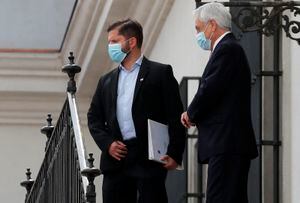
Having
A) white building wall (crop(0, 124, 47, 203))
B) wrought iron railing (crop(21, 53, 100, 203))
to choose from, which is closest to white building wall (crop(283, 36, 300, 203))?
wrought iron railing (crop(21, 53, 100, 203))

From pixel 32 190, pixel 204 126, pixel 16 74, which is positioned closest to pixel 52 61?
pixel 16 74

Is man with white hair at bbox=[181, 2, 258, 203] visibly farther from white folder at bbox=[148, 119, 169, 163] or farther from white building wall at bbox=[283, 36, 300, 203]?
white building wall at bbox=[283, 36, 300, 203]

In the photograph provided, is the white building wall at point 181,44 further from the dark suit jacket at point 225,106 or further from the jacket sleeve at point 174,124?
the dark suit jacket at point 225,106

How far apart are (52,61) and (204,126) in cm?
1013

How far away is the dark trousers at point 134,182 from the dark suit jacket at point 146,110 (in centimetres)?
4

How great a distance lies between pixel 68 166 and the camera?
1012cm

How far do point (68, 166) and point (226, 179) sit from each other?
5.25ft

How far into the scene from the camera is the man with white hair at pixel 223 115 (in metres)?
8.84

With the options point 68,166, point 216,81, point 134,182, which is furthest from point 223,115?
point 68,166

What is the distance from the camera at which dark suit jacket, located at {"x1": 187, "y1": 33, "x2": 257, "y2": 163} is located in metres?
8.87

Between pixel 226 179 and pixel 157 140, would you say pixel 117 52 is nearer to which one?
pixel 157 140

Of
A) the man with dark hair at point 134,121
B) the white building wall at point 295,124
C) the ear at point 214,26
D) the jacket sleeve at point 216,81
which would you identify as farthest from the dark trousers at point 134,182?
the ear at point 214,26

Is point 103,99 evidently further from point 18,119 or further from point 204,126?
point 18,119

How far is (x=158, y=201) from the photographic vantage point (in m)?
9.70
